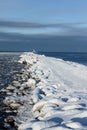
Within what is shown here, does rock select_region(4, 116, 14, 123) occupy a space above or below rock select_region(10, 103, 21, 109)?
below

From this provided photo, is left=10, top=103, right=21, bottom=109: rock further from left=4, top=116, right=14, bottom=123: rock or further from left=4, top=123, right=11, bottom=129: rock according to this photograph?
left=4, top=123, right=11, bottom=129: rock

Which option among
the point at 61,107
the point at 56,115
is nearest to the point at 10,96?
Result: the point at 61,107

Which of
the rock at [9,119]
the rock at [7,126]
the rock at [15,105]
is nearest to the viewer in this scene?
the rock at [7,126]

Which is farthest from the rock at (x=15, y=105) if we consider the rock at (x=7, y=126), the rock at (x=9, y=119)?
the rock at (x=7, y=126)

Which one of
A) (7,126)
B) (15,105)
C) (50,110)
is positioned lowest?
(7,126)

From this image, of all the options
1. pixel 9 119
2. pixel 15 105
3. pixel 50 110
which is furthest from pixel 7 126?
pixel 15 105

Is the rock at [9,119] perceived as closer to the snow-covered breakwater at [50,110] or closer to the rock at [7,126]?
the snow-covered breakwater at [50,110]

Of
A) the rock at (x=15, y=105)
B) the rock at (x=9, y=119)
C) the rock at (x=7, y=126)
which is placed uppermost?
the rock at (x=15, y=105)

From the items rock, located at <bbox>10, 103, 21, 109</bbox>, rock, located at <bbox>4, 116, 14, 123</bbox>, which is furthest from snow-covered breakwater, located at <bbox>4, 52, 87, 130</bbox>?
rock, located at <bbox>4, 116, 14, 123</bbox>

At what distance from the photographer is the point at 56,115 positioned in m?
9.59

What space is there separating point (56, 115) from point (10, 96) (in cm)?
548

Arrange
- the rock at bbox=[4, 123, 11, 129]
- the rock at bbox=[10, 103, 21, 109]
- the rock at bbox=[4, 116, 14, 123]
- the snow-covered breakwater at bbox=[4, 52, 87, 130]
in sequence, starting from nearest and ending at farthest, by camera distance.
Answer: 1. the snow-covered breakwater at bbox=[4, 52, 87, 130]
2. the rock at bbox=[4, 123, 11, 129]
3. the rock at bbox=[4, 116, 14, 123]
4. the rock at bbox=[10, 103, 21, 109]

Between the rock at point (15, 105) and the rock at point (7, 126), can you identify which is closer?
the rock at point (7, 126)

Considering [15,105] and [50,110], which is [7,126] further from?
[15,105]
